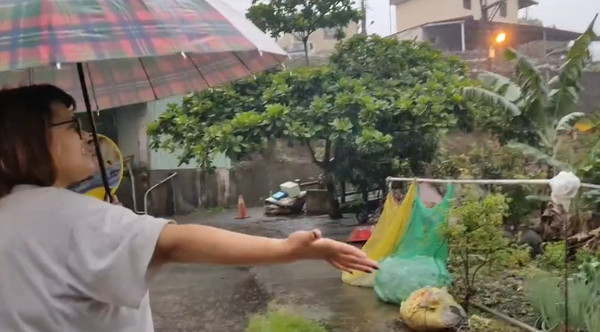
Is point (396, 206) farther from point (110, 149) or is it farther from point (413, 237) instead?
Answer: point (110, 149)

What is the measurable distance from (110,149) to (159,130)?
808cm

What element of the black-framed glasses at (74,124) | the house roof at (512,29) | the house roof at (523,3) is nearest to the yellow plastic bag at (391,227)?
the black-framed glasses at (74,124)

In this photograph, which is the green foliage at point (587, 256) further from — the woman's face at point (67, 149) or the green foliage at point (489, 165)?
the woman's face at point (67, 149)

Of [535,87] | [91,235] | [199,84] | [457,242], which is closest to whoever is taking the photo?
[91,235]

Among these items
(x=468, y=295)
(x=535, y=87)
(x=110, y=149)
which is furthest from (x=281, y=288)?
(x=110, y=149)

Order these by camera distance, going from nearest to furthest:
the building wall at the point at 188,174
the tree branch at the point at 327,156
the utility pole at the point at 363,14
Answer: the tree branch at the point at 327,156, the utility pole at the point at 363,14, the building wall at the point at 188,174

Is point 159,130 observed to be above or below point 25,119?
below

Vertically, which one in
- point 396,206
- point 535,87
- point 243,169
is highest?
point 535,87

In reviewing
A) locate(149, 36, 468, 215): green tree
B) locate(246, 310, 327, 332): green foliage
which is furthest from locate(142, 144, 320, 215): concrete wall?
locate(246, 310, 327, 332): green foliage

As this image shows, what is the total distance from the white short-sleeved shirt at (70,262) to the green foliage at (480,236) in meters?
4.33

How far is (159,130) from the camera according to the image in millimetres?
10398

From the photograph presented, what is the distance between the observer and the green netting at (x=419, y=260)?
5695 millimetres

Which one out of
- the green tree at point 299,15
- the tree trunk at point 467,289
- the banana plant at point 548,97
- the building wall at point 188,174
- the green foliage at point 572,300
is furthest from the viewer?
the building wall at point 188,174

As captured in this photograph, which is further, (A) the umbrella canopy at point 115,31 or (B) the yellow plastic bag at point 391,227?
(B) the yellow plastic bag at point 391,227
